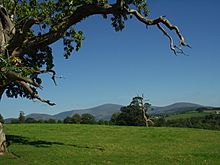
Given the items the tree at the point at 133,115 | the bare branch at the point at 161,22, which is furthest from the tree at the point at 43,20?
the tree at the point at 133,115

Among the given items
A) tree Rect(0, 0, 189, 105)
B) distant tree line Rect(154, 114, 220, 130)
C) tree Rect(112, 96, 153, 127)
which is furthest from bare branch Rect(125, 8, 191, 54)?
distant tree line Rect(154, 114, 220, 130)

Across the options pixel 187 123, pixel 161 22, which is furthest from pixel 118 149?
pixel 187 123

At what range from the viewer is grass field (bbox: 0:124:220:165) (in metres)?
22.8

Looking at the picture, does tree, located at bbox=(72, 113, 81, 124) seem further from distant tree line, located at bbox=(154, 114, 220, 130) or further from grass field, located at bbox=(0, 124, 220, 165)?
grass field, located at bbox=(0, 124, 220, 165)

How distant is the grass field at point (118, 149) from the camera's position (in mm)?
22777

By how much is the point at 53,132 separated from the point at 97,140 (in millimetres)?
8501

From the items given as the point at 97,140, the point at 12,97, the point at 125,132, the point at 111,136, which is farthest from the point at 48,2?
the point at 125,132

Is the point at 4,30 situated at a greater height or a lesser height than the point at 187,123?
greater

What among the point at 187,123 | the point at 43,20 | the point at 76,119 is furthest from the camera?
the point at 187,123

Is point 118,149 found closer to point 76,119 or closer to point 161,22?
point 161,22

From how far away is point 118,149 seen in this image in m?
28.7

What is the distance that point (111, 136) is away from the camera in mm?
39125

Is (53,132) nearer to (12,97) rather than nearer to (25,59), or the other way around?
(12,97)

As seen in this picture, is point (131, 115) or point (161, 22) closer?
point (161, 22)
